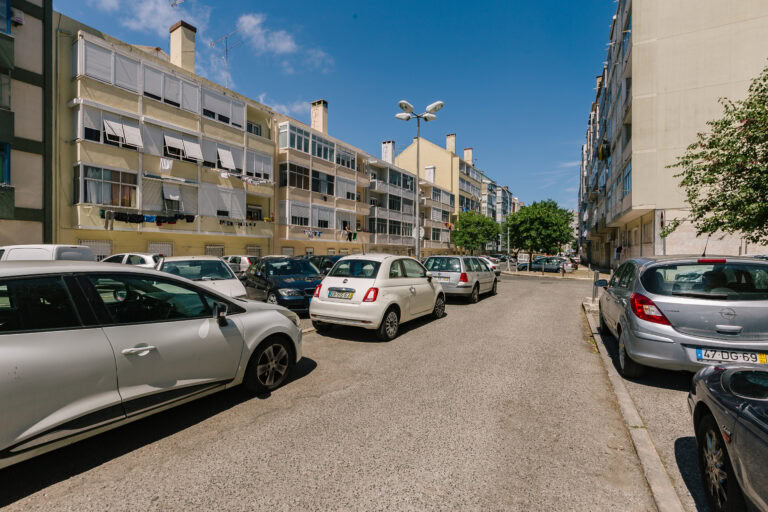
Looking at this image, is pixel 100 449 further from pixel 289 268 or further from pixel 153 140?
pixel 153 140

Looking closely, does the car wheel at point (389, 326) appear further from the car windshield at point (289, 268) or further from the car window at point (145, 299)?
the car windshield at point (289, 268)

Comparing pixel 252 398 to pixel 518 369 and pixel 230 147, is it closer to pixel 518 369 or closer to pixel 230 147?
pixel 518 369

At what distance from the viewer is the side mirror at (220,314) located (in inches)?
154

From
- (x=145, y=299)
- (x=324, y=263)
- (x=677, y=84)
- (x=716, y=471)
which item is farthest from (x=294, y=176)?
(x=716, y=471)

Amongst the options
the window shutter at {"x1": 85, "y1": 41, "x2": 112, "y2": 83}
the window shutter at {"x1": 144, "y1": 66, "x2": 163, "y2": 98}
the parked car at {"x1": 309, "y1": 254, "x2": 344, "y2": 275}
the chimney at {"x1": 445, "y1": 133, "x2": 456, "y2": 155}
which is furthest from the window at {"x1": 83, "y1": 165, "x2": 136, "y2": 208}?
the chimney at {"x1": 445, "y1": 133, "x2": 456, "y2": 155}

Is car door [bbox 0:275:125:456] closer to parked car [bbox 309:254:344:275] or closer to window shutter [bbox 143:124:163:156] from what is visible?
parked car [bbox 309:254:344:275]

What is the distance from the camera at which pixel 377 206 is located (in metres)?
39.8

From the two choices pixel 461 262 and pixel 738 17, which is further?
pixel 738 17

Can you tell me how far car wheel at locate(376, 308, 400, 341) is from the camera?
7164 mm

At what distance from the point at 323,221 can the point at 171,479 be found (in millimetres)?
29404

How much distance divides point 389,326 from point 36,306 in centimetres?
537

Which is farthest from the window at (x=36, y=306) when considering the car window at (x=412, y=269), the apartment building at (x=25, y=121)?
the apartment building at (x=25, y=121)

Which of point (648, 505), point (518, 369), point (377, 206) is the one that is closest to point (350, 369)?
point (518, 369)

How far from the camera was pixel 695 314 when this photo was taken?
14.1 ft
